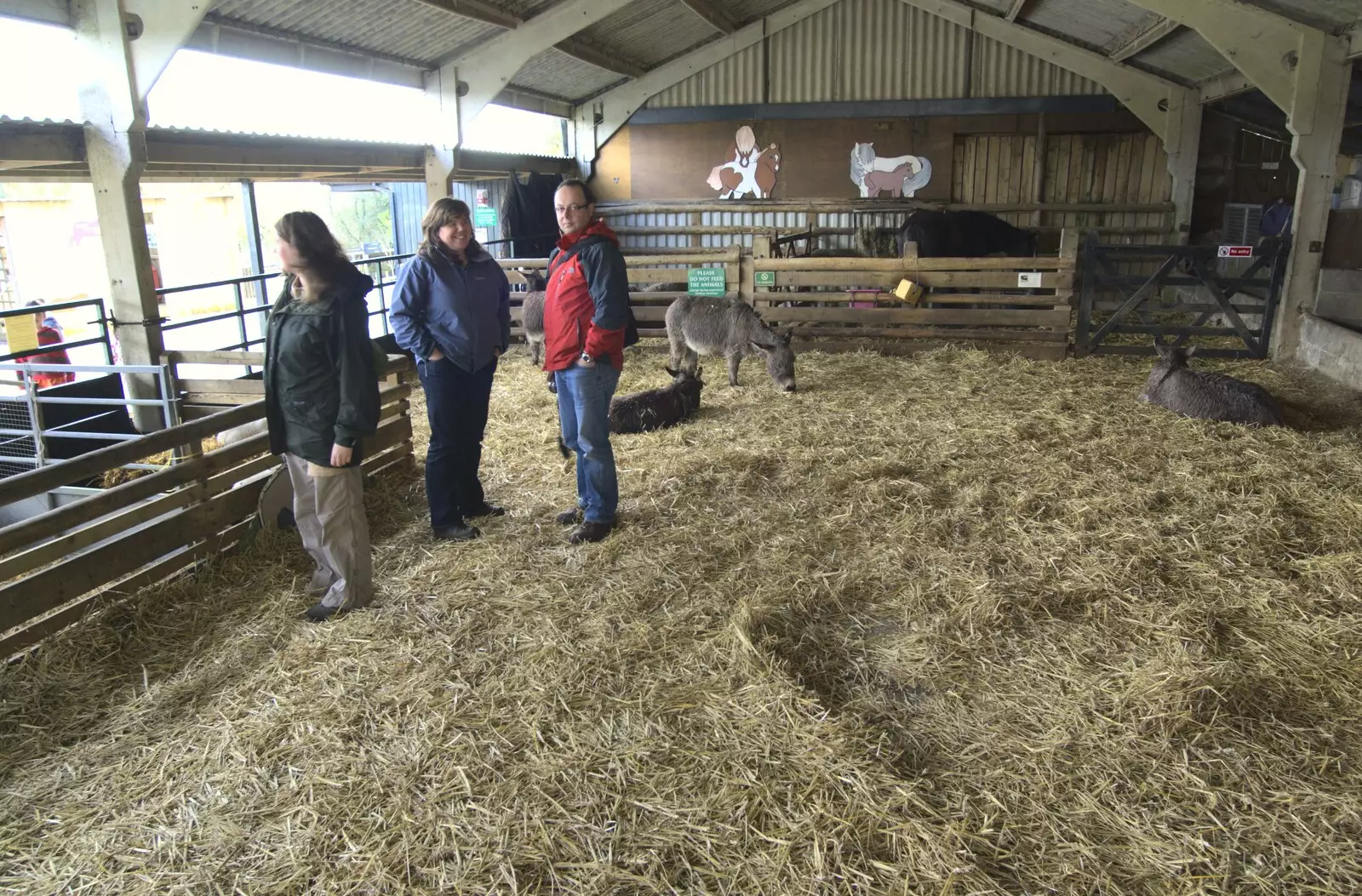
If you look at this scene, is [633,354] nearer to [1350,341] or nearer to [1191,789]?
[1350,341]

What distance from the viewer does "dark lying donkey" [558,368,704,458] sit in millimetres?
7035

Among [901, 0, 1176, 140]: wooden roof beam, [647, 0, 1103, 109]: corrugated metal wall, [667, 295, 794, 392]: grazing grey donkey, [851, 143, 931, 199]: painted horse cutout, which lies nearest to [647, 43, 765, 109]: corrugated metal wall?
[647, 0, 1103, 109]: corrugated metal wall

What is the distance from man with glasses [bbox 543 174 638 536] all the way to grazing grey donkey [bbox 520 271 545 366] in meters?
5.14

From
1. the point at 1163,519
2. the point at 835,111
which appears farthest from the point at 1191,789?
the point at 835,111

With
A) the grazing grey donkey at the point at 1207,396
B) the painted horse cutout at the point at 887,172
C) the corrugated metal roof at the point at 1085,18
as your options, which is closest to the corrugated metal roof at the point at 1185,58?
the corrugated metal roof at the point at 1085,18

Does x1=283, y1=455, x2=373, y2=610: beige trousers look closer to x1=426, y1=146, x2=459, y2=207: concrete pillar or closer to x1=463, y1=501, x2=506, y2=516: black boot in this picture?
x1=463, y1=501, x2=506, y2=516: black boot

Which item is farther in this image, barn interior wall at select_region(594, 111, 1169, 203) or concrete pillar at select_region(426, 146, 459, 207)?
barn interior wall at select_region(594, 111, 1169, 203)

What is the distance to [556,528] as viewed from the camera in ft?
16.3

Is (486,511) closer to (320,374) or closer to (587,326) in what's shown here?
(587,326)

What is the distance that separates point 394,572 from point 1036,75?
1419cm

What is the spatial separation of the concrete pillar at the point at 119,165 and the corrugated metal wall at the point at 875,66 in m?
11.0

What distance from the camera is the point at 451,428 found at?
4.68 m

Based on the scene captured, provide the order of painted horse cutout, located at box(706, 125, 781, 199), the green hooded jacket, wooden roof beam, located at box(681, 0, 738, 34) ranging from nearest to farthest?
the green hooded jacket → wooden roof beam, located at box(681, 0, 738, 34) → painted horse cutout, located at box(706, 125, 781, 199)

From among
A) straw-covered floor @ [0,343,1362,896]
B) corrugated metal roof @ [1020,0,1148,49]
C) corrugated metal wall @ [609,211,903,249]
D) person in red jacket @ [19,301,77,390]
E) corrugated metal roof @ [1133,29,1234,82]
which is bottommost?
straw-covered floor @ [0,343,1362,896]
